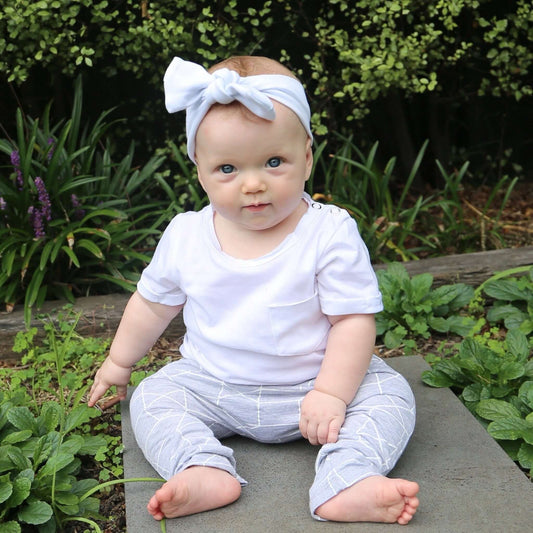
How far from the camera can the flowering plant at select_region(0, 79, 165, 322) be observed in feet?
11.1

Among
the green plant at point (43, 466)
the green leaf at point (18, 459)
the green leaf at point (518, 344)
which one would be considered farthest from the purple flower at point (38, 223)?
the green leaf at point (518, 344)

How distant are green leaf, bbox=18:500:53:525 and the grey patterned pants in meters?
0.30

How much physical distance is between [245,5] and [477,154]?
1.84 metres

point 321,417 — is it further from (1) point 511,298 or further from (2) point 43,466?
(1) point 511,298

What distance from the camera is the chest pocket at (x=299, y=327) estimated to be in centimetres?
217

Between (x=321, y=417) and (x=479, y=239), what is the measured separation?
2.32 m

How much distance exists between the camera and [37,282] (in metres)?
3.31

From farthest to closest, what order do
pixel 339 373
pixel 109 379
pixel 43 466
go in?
pixel 109 379 < pixel 43 466 < pixel 339 373

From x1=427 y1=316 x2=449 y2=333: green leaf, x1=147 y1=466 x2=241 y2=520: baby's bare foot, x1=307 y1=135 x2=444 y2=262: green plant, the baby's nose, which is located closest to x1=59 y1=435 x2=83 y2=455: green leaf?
x1=147 y1=466 x2=241 y2=520: baby's bare foot

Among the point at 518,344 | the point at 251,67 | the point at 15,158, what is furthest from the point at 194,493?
the point at 15,158

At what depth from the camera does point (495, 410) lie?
7.87ft

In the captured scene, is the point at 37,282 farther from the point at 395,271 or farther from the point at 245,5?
the point at 245,5

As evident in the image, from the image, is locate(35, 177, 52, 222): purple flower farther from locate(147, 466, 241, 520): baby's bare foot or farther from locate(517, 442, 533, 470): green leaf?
locate(517, 442, 533, 470): green leaf

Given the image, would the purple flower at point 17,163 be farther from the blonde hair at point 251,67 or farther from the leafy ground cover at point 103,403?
the blonde hair at point 251,67
